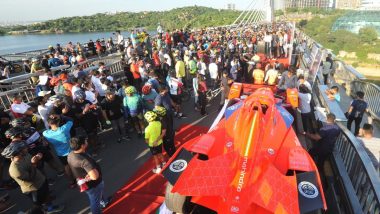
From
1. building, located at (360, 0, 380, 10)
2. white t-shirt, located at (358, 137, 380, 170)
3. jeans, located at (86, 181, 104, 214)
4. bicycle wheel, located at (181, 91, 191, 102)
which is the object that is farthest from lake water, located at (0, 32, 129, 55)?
building, located at (360, 0, 380, 10)

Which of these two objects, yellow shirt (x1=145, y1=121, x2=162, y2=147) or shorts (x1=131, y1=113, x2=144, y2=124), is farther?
shorts (x1=131, y1=113, x2=144, y2=124)

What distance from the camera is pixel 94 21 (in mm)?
93688

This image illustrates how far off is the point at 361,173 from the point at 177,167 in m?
2.98

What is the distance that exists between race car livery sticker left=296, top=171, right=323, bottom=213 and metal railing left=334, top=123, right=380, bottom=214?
2.43 feet

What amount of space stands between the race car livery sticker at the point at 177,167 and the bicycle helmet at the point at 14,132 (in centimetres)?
269

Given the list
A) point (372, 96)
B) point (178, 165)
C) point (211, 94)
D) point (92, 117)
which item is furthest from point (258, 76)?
point (178, 165)

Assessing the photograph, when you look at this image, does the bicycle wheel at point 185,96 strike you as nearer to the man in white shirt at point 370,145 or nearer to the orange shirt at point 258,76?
A: the orange shirt at point 258,76

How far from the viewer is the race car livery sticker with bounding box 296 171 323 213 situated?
10.1 feet

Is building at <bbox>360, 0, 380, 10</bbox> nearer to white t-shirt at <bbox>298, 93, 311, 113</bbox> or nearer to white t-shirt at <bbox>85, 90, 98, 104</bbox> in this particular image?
white t-shirt at <bbox>298, 93, 311, 113</bbox>

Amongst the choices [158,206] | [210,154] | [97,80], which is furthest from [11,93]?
[210,154]

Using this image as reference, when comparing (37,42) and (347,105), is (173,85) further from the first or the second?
(37,42)

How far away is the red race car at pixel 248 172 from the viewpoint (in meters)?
3.01

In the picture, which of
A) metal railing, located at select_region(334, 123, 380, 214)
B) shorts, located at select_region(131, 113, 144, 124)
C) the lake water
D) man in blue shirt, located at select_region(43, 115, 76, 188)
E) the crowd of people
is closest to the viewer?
metal railing, located at select_region(334, 123, 380, 214)

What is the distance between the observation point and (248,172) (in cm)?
326
